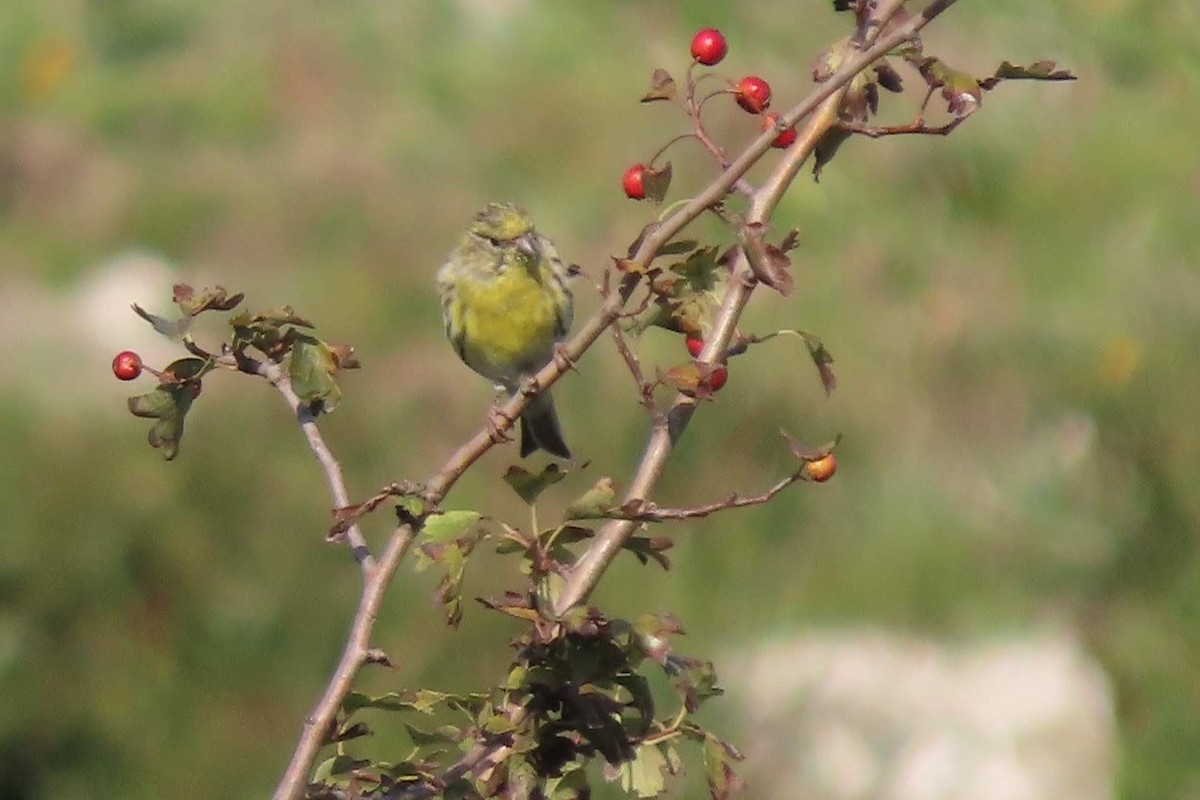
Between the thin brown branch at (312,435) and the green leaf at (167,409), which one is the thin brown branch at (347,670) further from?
the green leaf at (167,409)

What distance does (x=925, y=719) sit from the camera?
16.6 feet

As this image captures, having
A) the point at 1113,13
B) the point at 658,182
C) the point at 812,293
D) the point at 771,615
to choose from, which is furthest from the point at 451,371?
the point at 658,182

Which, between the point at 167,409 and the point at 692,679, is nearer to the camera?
the point at 692,679

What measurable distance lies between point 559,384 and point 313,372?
4.47 meters

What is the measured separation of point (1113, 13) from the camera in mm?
7977

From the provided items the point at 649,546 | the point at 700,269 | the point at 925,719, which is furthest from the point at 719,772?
the point at 925,719

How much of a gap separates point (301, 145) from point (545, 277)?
4.69 metres

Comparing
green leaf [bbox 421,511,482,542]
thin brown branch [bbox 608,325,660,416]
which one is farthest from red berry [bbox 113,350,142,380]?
thin brown branch [bbox 608,325,660,416]

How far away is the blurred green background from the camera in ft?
17.1

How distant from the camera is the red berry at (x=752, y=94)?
196 centimetres

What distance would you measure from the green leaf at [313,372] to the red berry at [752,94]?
1.70 feet

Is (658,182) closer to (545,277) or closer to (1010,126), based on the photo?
(545,277)

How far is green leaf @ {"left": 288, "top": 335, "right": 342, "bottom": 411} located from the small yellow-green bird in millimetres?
1954

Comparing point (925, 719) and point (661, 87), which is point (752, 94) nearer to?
point (661, 87)
